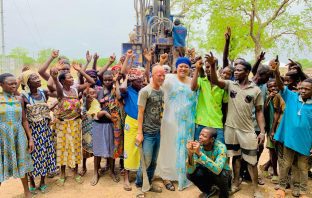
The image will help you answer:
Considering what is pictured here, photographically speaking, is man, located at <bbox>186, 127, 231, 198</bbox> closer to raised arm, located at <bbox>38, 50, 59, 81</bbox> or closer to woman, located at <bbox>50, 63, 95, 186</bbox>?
woman, located at <bbox>50, 63, 95, 186</bbox>

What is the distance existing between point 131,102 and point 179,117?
712 millimetres

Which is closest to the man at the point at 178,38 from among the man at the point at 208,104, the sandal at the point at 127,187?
the man at the point at 208,104

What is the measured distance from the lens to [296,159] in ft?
13.0

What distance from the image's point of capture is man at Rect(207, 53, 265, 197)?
12.0 feet

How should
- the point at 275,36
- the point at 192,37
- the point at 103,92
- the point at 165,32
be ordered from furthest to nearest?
the point at 192,37
the point at 275,36
the point at 165,32
the point at 103,92

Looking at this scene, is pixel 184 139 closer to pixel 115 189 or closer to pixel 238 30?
pixel 115 189

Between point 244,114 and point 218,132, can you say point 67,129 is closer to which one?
point 218,132

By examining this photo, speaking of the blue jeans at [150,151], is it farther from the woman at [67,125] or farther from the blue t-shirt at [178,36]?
the blue t-shirt at [178,36]

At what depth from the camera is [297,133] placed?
377 centimetres

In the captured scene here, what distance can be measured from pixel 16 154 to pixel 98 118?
117 cm

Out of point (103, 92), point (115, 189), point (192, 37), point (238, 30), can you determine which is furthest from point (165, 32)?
point (192, 37)

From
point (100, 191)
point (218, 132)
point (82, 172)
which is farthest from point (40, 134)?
point (218, 132)

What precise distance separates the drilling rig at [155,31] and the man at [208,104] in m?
5.55

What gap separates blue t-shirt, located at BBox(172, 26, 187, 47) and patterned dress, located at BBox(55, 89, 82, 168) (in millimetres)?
5642
